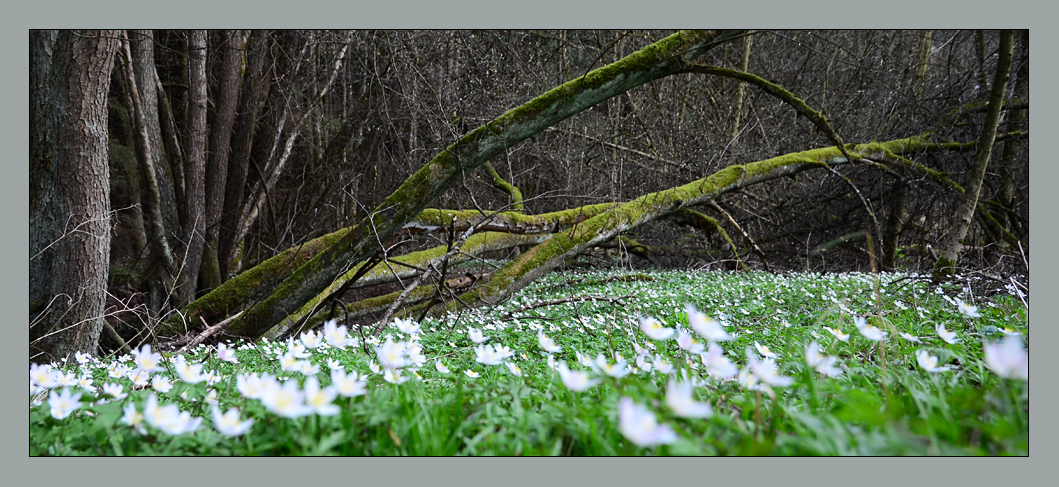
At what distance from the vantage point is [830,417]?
106 cm

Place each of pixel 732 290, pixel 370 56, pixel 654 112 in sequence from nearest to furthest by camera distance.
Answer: pixel 732 290
pixel 370 56
pixel 654 112

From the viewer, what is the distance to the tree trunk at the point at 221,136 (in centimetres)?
562

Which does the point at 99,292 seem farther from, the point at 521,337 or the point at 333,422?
the point at 333,422

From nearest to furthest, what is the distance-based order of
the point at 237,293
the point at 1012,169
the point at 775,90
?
the point at 237,293
the point at 775,90
the point at 1012,169

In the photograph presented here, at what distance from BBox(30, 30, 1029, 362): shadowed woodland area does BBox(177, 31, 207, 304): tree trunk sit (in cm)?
3

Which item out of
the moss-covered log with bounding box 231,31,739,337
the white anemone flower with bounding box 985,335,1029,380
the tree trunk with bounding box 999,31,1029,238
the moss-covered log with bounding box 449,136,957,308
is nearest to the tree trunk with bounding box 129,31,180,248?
the moss-covered log with bounding box 231,31,739,337

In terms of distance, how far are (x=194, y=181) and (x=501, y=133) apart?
13.1 ft

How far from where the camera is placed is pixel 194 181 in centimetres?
554

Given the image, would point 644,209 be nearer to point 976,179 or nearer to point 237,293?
point 976,179

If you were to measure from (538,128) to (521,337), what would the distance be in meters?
1.51

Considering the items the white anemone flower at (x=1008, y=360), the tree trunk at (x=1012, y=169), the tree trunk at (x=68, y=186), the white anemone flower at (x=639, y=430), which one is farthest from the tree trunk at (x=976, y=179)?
the tree trunk at (x=68, y=186)

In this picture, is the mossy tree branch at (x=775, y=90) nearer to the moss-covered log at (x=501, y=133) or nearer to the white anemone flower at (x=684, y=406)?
the moss-covered log at (x=501, y=133)

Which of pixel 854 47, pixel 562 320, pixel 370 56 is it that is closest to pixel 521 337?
pixel 562 320

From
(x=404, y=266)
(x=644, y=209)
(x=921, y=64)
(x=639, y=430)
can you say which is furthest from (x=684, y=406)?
(x=921, y=64)
